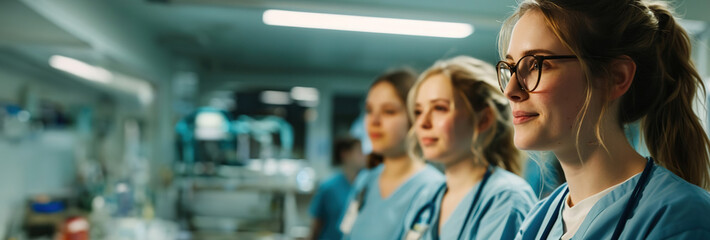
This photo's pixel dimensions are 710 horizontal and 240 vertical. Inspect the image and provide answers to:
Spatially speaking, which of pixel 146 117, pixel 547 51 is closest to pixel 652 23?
pixel 547 51

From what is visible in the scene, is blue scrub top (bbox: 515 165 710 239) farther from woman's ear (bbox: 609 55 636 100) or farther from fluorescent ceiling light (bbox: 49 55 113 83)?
fluorescent ceiling light (bbox: 49 55 113 83)

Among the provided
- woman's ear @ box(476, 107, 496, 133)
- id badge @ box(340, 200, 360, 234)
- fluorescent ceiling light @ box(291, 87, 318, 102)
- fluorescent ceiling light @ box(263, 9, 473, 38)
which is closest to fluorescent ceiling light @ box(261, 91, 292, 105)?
fluorescent ceiling light @ box(291, 87, 318, 102)

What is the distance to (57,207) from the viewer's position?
9.49 ft

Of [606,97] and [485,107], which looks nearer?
[606,97]

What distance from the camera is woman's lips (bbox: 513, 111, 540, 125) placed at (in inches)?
31.9

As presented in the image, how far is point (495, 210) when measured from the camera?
1.13 m

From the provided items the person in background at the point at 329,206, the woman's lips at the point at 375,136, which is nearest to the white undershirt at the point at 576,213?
the woman's lips at the point at 375,136

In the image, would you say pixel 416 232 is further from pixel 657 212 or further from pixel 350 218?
pixel 657 212

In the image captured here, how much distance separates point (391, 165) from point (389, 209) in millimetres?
185

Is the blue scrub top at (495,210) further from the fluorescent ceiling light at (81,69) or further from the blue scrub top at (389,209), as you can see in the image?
the fluorescent ceiling light at (81,69)

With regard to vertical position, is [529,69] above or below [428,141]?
above

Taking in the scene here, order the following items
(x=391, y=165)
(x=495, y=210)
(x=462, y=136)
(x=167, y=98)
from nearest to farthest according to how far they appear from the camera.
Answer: (x=495, y=210)
(x=462, y=136)
(x=391, y=165)
(x=167, y=98)

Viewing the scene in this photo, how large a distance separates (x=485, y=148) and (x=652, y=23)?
597 millimetres

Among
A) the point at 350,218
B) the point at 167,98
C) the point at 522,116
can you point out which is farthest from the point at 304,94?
the point at 522,116
